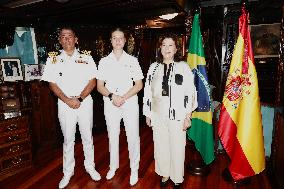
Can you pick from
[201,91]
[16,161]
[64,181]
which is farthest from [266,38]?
[16,161]

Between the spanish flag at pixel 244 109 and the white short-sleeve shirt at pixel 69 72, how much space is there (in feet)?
6.29

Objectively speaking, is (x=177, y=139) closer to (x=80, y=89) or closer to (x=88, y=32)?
(x=80, y=89)

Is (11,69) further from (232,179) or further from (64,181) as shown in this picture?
(232,179)

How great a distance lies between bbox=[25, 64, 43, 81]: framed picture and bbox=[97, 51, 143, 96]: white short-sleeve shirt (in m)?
1.94

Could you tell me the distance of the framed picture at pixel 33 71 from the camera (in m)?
4.41

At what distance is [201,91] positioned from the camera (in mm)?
3270

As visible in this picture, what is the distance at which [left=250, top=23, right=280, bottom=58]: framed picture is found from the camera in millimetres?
6973

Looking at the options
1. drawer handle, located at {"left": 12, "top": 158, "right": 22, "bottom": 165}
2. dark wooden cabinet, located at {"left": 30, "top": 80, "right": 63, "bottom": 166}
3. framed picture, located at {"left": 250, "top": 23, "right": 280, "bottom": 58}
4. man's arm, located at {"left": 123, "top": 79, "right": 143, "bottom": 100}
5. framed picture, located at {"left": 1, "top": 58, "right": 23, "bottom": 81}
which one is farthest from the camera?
framed picture, located at {"left": 250, "top": 23, "right": 280, "bottom": 58}

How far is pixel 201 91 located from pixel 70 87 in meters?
1.76

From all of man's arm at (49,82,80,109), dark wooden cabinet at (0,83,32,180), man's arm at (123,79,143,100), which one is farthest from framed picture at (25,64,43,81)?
man's arm at (123,79,143,100)

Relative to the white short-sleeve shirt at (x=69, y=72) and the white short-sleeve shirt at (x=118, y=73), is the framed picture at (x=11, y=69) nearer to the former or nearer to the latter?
the white short-sleeve shirt at (x=69, y=72)

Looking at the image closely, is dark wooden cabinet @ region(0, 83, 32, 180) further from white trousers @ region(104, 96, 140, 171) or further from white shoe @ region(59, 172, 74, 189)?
white trousers @ region(104, 96, 140, 171)

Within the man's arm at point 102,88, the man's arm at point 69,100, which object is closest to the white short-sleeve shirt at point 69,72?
the man's arm at point 69,100

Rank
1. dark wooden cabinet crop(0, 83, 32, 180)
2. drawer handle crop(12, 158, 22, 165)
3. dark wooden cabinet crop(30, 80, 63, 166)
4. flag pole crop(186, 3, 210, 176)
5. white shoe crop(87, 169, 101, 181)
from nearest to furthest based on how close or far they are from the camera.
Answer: white shoe crop(87, 169, 101, 181) → flag pole crop(186, 3, 210, 176) → dark wooden cabinet crop(0, 83, 32, 180) → drawer handle crop(12, 158, 22, 165) → dark wooden cabinet crop(30, 80, 63, 166)
